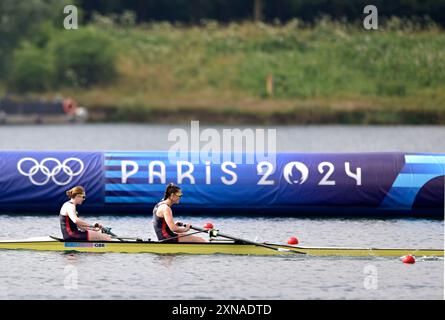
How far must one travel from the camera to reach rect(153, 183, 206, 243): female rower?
97.6ft

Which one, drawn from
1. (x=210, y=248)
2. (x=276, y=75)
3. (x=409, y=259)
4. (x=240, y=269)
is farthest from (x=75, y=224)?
(x=276, y=75)

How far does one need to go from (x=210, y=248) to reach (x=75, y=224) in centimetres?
330

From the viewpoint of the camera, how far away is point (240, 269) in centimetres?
2883

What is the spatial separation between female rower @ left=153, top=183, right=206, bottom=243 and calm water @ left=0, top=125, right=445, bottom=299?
470 mm

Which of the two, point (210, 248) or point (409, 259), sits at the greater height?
point (210, 248)

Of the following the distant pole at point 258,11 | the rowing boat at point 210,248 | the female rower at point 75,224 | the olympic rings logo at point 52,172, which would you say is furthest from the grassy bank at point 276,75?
the female rower at point 75,224

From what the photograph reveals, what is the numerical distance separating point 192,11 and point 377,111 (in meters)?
23.2

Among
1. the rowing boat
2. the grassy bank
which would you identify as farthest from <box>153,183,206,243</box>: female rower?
the grassy bank

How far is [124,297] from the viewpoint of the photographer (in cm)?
2583

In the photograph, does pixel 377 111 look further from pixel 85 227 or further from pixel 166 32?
pixel 85 227

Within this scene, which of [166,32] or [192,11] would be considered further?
[192,11]

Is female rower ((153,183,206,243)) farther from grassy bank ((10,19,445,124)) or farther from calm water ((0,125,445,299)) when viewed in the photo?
grassy bank ((10,19,445,124))

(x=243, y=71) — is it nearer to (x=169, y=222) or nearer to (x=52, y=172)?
(x=52, y=172)

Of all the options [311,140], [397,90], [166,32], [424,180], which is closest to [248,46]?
[166,32]
